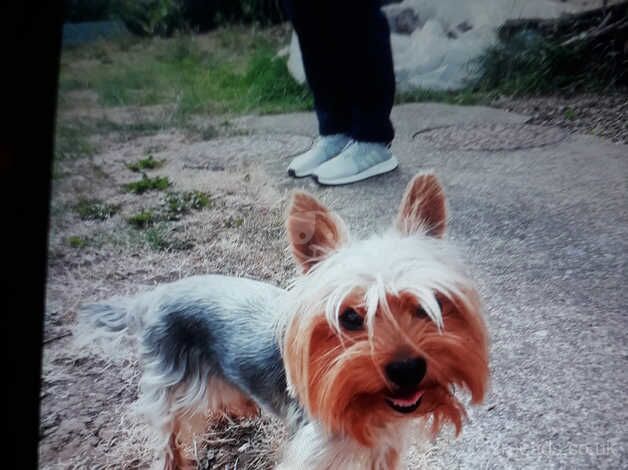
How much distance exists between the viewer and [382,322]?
935 mm

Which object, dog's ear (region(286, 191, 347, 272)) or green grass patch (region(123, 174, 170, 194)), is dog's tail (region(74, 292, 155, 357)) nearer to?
green grass patch (region(123, 174, 170, 194))

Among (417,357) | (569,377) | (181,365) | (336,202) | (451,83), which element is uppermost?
(451,83)

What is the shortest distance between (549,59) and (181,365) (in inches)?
37.6

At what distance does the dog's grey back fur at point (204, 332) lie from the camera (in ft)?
3.71

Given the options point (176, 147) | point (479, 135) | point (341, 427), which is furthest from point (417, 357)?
point (176, 147)

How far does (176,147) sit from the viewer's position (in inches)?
45.6

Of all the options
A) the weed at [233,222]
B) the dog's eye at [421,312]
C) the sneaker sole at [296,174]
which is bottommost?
the dog's eye at [421,312]

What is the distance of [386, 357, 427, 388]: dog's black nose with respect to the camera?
2.94 ft

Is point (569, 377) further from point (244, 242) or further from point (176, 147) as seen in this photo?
point (176, 147)

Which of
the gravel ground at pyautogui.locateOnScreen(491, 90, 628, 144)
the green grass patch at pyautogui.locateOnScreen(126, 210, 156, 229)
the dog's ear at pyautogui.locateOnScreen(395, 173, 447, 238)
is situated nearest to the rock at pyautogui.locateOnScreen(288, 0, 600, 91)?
the gravel ground at pyautogui.locateOnScreen(491, 90, 628, 144)

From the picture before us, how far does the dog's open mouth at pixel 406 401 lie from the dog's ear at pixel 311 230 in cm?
26

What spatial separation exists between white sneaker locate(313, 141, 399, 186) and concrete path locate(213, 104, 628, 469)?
19 millimetres

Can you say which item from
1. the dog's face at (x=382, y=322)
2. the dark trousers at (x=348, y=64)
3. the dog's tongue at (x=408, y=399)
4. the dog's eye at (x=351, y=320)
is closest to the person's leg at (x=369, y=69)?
the dark trousers at (x=348, y=64)

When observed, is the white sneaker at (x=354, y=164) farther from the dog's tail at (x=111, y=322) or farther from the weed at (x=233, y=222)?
the dog's tail at (x=111, y=322)
